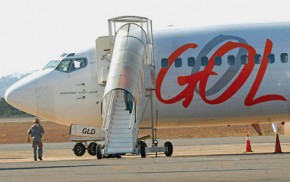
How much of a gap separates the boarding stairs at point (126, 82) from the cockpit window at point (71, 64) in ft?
5.59

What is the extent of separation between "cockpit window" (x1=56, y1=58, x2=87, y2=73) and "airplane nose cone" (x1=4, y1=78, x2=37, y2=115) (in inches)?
48.0

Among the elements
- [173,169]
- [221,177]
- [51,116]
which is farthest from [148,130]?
[221,177]

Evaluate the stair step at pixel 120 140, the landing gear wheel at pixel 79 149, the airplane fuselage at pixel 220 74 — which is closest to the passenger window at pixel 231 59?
the airplane fuselage at pixel 220 74

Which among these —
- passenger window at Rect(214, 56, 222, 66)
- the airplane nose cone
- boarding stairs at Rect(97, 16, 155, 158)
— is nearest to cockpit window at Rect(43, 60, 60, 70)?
the airplane nose cone

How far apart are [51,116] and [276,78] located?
876cm

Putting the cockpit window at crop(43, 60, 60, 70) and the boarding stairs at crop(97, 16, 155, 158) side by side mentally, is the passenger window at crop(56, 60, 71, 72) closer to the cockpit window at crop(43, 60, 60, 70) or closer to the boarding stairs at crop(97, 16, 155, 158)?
the cockpit window at crop(43, 60, 60, 70)

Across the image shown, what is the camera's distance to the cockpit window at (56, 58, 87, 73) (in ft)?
125

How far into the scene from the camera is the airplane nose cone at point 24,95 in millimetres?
38156

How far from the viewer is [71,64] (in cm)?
3844

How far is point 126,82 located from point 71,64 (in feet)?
14.9

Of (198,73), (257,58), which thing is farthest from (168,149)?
(257,58)

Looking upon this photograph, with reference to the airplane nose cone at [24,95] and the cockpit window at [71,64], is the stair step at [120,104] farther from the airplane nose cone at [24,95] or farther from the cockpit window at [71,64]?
the airplane nose cone at [24,95]

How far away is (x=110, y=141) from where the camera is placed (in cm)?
3316

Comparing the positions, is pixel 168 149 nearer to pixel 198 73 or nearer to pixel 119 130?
pixel 119 130
